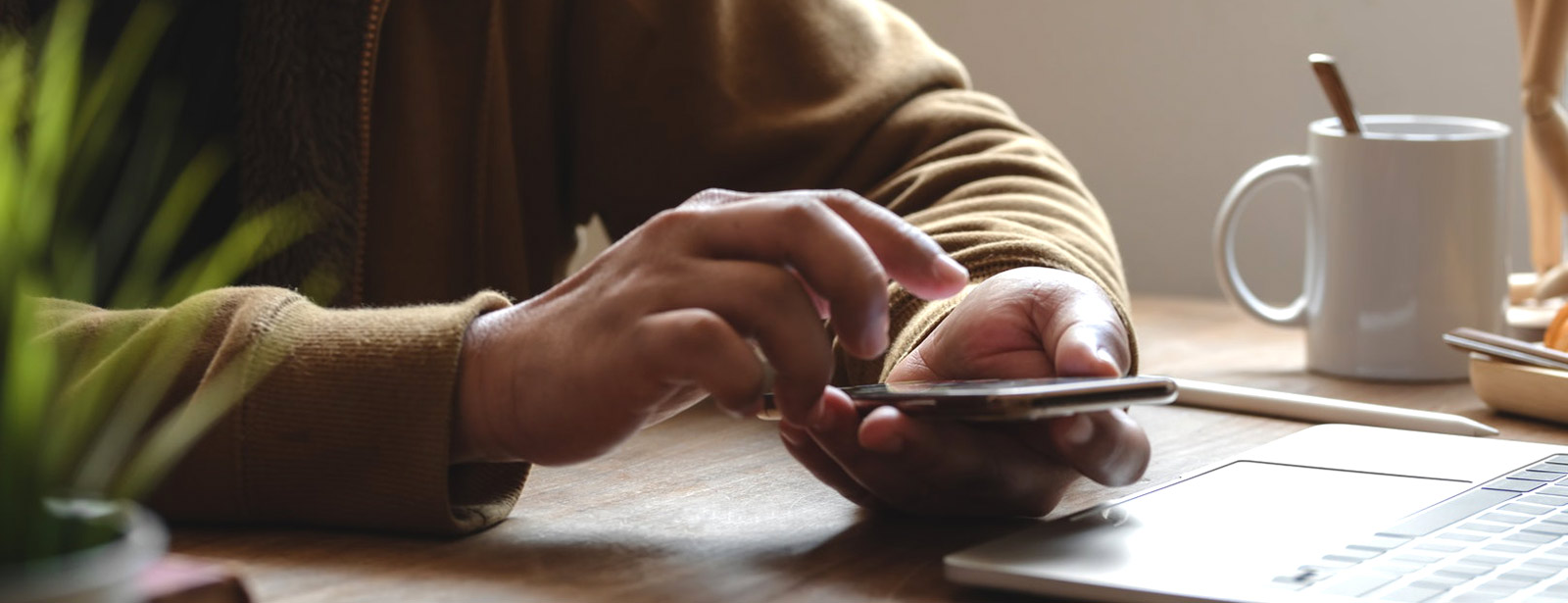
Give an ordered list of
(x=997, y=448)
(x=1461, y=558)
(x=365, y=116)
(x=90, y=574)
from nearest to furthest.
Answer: (x=90, y=574) → (x=1461, y=558) → (x=997, y=448) → (x=365, y=116)

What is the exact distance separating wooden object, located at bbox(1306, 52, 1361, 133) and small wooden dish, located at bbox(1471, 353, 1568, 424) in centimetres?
20

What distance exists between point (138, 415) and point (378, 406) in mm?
101

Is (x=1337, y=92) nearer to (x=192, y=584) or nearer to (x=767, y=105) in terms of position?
(x=767, y=105)

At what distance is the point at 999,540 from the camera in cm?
57

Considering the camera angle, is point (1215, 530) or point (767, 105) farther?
point (767, 105)

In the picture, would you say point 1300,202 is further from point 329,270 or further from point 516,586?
point 516,586

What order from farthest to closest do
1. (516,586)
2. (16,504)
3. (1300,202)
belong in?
1. (1300,202)
2. (516,586)
3. (16,504)

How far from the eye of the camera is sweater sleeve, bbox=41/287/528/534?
63 centimetres

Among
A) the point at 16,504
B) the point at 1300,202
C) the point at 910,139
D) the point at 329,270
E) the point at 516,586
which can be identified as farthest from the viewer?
the point at 1300,202

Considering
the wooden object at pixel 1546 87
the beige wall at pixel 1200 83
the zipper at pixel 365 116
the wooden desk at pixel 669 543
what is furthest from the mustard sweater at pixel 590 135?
the beige wall at pixel 1200 83

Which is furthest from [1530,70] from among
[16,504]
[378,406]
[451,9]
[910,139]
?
[16,504]

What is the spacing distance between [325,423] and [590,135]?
599mm

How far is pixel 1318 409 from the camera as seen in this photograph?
0.91m

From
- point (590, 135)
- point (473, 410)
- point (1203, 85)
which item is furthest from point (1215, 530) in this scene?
point (1203, 85)
